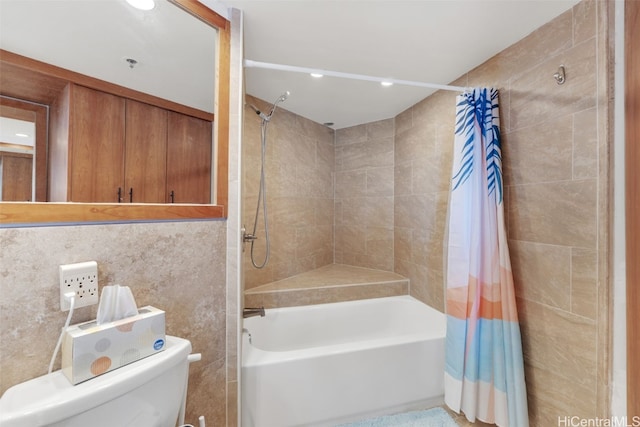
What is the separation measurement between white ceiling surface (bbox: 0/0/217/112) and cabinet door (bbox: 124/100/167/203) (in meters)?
0.10

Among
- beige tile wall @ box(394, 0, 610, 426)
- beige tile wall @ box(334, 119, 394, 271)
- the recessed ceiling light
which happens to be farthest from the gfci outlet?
beige tile wall @ box(334, 119, 394, 271)

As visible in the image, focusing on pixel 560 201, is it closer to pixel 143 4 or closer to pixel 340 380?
pixel 340 380

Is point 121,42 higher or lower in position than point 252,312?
higher

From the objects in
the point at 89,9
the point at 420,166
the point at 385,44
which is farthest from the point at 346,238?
the point at 89,9

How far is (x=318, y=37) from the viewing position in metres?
1.39

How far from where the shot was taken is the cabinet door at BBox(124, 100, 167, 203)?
3.14 ft

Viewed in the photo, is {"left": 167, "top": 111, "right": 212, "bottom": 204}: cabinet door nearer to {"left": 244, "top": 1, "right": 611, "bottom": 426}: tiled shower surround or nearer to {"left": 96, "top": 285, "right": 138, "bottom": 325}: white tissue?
{"left": 96, "top": 285, "right": 138, "bottom": 325}: white tissue

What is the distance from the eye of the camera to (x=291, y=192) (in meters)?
Result: 2.48

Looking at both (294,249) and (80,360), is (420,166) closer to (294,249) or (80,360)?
(294,249)

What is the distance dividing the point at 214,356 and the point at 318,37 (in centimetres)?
171

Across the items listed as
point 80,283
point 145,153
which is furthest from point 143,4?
point 80,283

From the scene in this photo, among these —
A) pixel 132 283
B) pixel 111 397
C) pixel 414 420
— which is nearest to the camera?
pixel 111 397

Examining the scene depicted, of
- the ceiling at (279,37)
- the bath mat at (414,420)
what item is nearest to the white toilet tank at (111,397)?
the ceiling at (279,37)

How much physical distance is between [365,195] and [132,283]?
7.41 feet
